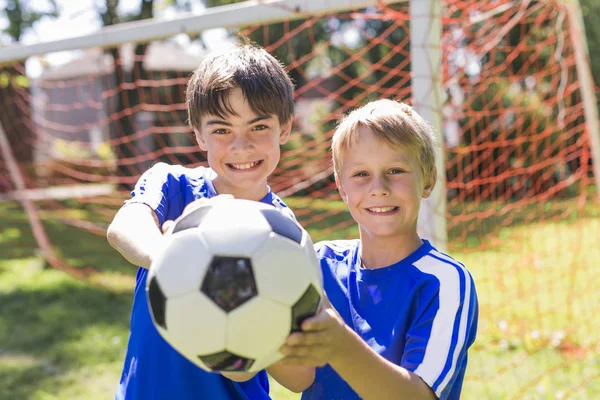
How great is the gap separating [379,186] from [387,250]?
0.51ft

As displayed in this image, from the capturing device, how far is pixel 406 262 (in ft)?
4.72

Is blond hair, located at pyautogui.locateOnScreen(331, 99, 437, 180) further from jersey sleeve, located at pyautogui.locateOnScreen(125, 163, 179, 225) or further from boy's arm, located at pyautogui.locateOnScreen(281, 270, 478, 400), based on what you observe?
jersey sleeve, located at pyautogui.locateOnScreen(125, 163, 179, 225)

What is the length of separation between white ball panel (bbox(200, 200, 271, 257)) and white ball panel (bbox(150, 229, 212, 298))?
0.06 feet

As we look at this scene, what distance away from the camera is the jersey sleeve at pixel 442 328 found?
1284 mm

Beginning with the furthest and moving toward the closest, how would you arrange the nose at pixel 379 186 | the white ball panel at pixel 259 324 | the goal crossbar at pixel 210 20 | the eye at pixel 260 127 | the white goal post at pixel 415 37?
the goal crossbar at pixel 210 20 → the white goal post at pixel 415 37 → the eye at pixel 260 127 → the nose at pixel 379 186 → the white ball panel at pixel 259 324

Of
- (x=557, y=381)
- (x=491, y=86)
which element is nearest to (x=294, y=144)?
(x=491, y=86)

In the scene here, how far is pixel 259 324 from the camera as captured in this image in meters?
1.04

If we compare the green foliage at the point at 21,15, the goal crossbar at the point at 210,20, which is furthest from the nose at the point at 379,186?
the green foliage at the point at 21,15

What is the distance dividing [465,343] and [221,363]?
1.77ft

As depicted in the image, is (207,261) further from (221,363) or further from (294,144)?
(294,144)

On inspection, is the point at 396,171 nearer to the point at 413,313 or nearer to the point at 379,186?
the point at 379,186

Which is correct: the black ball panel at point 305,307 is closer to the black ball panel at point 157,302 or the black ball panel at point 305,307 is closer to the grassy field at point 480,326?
the black ball panel at point 157,302

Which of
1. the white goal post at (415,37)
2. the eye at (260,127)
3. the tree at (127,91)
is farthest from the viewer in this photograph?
the tree at (127,91)

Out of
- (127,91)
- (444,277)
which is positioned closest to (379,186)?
(444,277)
